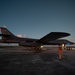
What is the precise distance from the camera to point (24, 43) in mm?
17531

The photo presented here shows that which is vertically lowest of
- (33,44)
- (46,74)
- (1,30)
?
(46,74)

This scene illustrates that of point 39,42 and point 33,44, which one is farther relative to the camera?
point 39,42

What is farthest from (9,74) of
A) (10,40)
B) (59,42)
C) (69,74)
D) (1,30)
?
(59,42)

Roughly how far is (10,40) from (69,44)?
21.6m

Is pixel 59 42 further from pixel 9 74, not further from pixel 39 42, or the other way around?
pixel 9 74

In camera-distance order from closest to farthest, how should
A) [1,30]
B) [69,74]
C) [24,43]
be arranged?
1. [69,74]
2. [24,43]
3. [1,30]

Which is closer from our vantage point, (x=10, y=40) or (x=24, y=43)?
(x=24, y=43)

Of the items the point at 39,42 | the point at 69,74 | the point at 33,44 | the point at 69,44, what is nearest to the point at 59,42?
the point at 69,44

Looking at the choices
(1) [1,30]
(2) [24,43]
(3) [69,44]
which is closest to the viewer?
(2) [24,43]

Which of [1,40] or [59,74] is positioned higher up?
[1,40]

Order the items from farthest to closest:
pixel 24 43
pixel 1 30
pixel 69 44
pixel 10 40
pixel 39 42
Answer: pixel 69 44
pixel 1 30
pixel 10 40
pixel 39 42
pixel 24 43

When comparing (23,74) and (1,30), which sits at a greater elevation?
(1,30)

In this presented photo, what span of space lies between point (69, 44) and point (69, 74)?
28.6 meters

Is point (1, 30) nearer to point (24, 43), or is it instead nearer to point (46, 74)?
point (24, 43)
